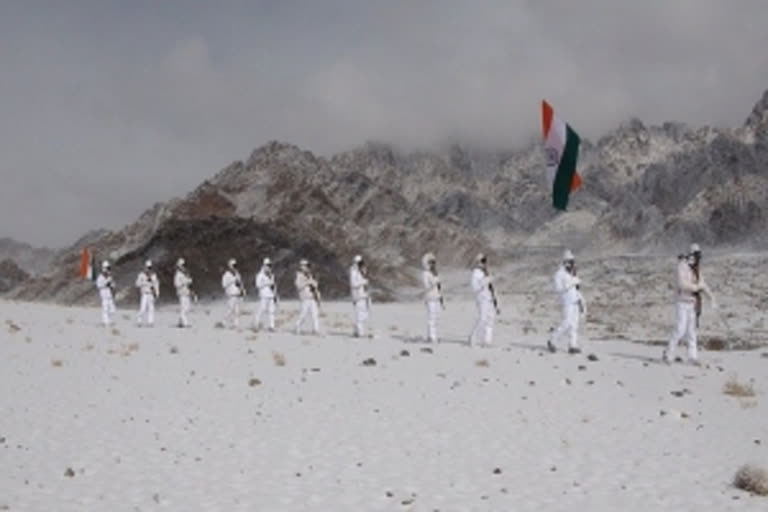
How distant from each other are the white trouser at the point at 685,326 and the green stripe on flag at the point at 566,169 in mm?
3006

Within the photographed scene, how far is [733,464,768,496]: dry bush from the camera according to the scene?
690 centimetres

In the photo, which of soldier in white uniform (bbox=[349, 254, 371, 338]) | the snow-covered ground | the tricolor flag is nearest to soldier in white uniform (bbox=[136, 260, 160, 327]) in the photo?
the snow-covered ground

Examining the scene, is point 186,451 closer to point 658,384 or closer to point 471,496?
point 471,496

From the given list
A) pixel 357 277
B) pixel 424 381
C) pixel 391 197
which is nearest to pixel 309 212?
pixel 391 197

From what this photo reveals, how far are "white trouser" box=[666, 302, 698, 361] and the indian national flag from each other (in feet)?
9.80

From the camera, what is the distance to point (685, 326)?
15.3 meters

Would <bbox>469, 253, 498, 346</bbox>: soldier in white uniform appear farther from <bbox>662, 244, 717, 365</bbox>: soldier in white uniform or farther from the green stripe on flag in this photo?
<bbox>662, 244, 717, 365</bbox>: soldier in white uniform

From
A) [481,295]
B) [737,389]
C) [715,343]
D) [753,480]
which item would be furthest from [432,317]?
[753,480]

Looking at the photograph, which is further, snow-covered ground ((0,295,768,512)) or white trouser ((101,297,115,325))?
white trouser ((101,297,115,325))

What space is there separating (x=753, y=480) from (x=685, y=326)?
8.67 metres

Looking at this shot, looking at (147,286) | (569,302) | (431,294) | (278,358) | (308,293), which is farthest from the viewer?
(147,286)

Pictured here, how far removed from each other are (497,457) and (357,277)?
468 inches

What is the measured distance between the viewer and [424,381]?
1320 centimetres

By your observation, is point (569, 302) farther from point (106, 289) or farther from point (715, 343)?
point (106, 289)
